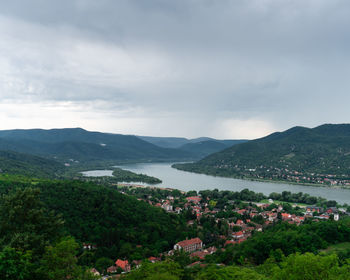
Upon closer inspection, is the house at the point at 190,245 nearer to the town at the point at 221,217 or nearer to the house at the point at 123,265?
the town at the point at 221,217

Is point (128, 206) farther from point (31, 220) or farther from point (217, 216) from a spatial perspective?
point (31, 220)

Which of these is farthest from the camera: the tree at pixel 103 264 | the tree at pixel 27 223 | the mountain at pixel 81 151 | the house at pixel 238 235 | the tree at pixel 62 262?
the mountain at pixel 81 151

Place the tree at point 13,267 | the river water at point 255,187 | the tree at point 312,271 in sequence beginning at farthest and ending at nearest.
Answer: the river water at point 255,187 → the tree at point 312,271 → the tree at point 13,267

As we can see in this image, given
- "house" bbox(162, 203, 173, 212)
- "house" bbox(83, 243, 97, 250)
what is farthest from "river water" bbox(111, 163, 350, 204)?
"house" bbox(83, 243, 97, 250)

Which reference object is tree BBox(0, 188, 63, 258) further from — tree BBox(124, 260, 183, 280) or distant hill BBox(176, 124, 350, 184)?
distant hill BBox(176, 124, 350, 184)

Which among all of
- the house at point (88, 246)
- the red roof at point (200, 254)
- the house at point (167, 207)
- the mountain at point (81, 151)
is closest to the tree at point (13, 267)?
the house at point (88, 246)

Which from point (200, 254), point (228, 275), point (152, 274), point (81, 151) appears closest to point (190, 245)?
point (200, 254)

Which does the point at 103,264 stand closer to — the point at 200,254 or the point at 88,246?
the point at 88,246
